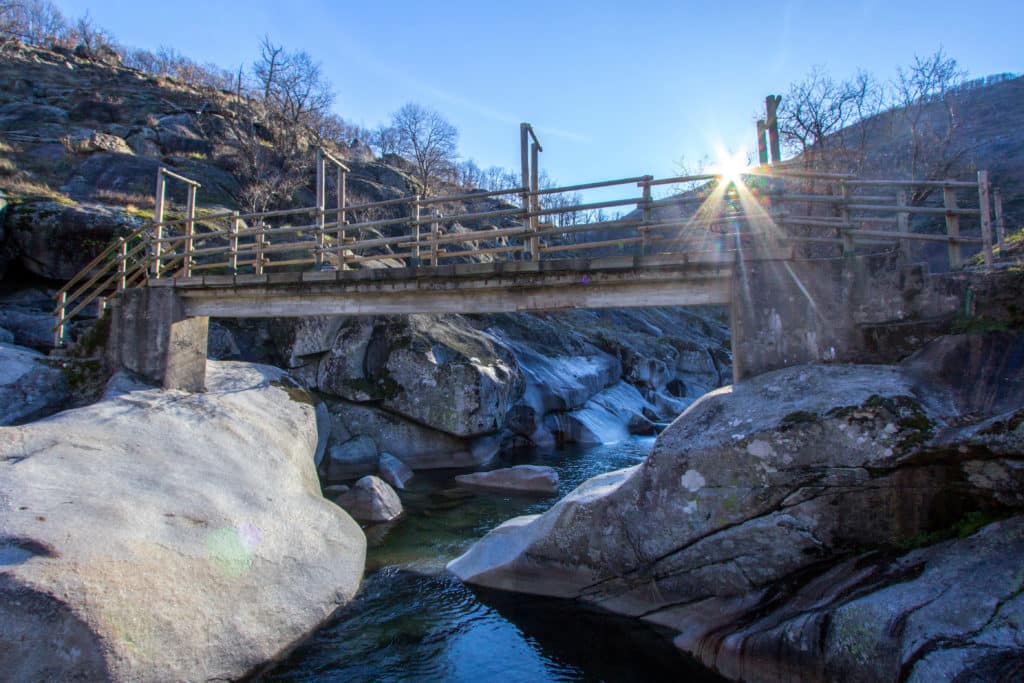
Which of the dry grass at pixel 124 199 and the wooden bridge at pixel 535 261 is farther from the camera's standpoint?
the dry grass at pixel 124 199

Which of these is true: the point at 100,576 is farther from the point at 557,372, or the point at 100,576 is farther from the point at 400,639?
the point at 557,372

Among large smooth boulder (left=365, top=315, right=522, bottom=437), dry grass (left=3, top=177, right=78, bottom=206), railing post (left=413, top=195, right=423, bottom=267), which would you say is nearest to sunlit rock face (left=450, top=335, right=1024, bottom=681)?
railing post (left=413, top=195, right=423, bottom=267)

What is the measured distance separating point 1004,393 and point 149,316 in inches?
632

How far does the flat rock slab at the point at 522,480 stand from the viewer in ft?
50.0

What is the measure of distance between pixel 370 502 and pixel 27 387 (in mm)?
7824

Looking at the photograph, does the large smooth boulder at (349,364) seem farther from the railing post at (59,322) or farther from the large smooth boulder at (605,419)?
the large smooth boulder at (605,419)

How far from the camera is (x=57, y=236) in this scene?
19156 mm

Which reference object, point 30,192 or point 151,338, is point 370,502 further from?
point 30,192

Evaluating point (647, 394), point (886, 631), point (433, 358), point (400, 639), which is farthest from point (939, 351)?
point (647, 394)

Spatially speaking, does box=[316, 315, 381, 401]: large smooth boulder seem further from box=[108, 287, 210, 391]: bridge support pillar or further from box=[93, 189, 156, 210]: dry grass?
box=[93, 189, 156, 210]: dry grass

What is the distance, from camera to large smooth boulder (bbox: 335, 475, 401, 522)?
41.8 feet

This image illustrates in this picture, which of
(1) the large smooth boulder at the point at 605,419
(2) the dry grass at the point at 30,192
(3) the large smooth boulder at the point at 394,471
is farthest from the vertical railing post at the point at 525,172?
(2) the dry grass at the point at 30,192

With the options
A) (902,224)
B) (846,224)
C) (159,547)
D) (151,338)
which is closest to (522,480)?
(159,547)

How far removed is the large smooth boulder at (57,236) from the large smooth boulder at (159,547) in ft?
35.4
